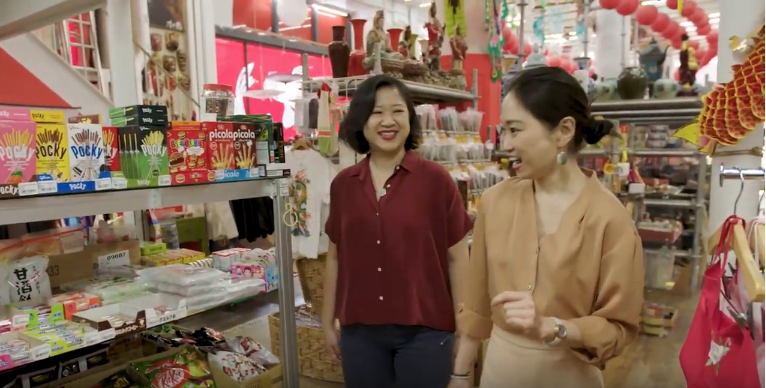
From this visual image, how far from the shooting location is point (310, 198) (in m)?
3.29

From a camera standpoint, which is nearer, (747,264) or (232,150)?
(747,264)

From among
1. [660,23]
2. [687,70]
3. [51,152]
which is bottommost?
[51,152]

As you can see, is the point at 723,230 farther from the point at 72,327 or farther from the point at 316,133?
the point at 316,133

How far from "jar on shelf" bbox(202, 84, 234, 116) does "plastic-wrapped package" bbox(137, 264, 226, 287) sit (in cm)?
62

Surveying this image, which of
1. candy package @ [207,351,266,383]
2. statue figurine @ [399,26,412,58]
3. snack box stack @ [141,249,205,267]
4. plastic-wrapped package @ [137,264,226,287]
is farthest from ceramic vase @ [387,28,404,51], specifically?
candy package @ [207,351,266,383]

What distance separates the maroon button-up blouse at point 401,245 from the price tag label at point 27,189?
973 mm

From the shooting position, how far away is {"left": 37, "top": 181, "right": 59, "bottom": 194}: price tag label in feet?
4.83

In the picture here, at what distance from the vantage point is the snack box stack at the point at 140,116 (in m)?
1.72

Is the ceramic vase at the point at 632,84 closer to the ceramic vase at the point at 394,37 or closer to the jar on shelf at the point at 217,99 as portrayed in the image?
the ceramic vase at the point at 394,37

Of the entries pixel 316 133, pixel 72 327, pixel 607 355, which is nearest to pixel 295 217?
pixel 316 133

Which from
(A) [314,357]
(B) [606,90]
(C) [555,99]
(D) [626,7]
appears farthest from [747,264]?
(D) [626,7]

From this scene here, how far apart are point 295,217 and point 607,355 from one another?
7.58ft

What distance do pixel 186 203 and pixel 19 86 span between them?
A: 2.58m

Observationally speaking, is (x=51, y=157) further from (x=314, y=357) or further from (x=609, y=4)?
(x=609, y=4)
